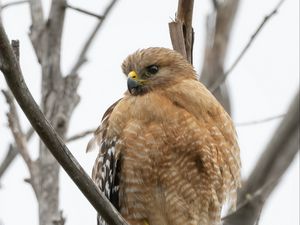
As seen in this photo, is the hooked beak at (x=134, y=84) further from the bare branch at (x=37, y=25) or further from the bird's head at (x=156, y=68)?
the bare branch at (x=37, y=25)

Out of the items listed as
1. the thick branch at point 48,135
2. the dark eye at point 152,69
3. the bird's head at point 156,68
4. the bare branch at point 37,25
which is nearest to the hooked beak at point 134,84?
the bird's head at point 156,68

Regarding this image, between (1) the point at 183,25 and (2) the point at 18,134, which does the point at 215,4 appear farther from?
(2) the point at 18,134

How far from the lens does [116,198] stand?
21.1ft

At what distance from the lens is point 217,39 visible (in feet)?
28.5

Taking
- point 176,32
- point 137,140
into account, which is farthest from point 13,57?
point 176,32

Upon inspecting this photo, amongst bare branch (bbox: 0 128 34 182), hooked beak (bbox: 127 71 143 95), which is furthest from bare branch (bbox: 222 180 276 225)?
bare branch (bbox: 0 128 34 182)

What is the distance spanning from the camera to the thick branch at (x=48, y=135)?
437cm

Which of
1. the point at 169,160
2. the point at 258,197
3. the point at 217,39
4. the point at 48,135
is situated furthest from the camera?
the point at 217,39

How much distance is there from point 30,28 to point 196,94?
1.72m

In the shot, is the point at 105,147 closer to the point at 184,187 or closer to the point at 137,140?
the point at 137,140

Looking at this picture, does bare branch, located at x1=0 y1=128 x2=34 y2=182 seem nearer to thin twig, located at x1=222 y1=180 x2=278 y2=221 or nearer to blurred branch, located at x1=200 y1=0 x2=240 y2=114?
blurred branch, located at x1=200 y1=0 x2=240 y2=114

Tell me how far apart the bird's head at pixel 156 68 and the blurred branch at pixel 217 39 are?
74cm

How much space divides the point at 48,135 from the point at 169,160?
196 centimetres

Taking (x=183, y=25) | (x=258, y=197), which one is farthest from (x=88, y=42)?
(x=258, y=197)
